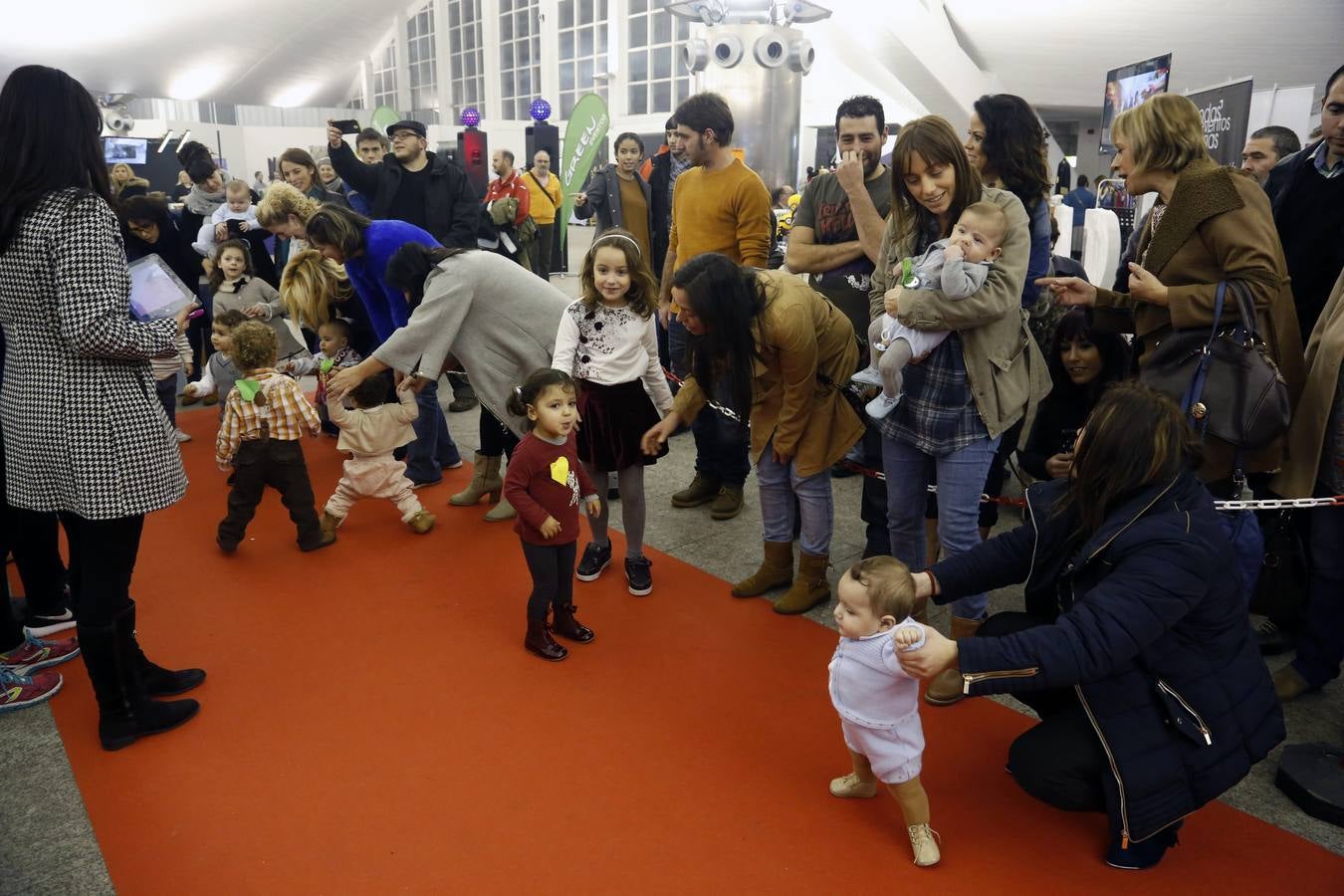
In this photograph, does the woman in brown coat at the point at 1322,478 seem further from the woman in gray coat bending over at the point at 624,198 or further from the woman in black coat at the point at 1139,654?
the woman in gray coat bending over at the point at 624,198

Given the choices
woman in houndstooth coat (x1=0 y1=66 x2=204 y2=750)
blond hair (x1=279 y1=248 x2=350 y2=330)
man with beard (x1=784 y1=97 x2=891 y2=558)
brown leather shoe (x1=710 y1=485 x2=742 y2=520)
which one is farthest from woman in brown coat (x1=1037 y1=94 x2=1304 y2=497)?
blond hair (x1=279 y1=248 x2=350 y2=330)

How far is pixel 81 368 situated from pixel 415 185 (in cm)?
348

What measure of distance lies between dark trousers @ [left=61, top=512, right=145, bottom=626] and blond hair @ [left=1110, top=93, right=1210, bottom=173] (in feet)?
9.57

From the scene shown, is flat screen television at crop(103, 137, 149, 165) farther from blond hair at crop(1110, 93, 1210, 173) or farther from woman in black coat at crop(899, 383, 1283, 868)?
woman in black coat at crop(899, 383, 1283, 868)

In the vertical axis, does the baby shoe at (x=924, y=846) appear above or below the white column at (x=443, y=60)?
below

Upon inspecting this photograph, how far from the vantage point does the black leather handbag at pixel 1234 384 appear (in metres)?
2.44

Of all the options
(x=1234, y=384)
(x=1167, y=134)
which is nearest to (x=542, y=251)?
(x=1167, y=134)

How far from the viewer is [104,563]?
2453mm

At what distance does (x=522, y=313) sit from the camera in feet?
12.5

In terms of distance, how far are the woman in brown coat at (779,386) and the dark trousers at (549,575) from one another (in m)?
→ 0.50

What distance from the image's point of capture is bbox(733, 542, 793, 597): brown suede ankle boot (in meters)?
3.54

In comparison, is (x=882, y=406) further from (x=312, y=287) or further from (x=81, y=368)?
(x=312, y=287)

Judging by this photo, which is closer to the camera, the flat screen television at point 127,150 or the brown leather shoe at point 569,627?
the brown leather shoe at point 569,627

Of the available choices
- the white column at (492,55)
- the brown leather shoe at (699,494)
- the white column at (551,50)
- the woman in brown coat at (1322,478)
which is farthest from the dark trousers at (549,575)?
the white column at (492,55)
